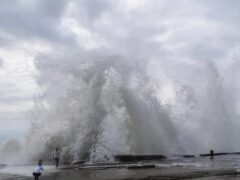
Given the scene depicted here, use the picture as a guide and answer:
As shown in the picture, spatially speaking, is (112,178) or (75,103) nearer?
(112,178)

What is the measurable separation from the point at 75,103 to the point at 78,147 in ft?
17.3

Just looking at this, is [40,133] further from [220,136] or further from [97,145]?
[220,136]

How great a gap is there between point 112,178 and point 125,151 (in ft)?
44.5

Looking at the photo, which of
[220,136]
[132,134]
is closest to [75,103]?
[132,134]

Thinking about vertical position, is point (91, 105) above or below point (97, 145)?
above

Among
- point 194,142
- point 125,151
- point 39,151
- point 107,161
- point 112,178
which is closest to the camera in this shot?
point 112,178

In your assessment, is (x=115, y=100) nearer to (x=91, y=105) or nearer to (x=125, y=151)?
(x=91, y=105)

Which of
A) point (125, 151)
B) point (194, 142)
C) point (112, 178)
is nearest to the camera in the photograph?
point (112, 178)

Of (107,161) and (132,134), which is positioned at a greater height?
(132,134)

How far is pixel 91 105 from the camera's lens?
36.6 m

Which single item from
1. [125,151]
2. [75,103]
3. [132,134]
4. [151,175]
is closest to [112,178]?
[151,175]

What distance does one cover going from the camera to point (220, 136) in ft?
148

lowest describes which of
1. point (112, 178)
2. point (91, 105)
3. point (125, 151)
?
point (112, 178)

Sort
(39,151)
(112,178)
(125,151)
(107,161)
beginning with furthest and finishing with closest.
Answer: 1. (39,151)
2. (125,151)
3. (107,161)
4. (112,178)
